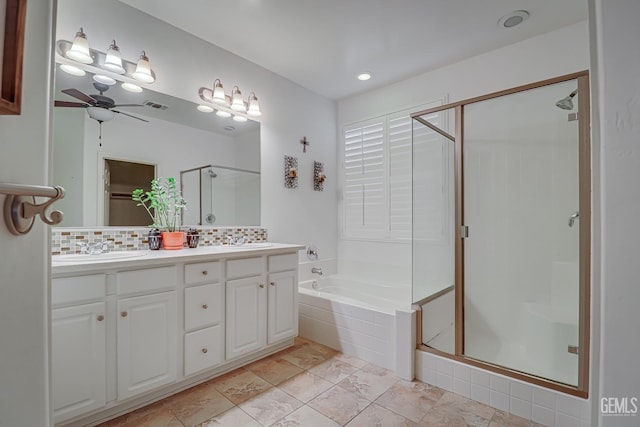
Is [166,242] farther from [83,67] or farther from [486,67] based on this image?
[486,67]

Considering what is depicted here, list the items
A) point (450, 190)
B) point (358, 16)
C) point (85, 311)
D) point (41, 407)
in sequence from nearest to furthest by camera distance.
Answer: point (41, 407), point (85, 311), point (358, 16), point (450, 190)

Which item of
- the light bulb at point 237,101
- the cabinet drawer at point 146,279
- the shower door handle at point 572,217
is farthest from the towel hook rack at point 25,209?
the shower door handle at point 572,217

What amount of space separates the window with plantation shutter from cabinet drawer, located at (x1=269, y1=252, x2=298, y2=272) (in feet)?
3.96

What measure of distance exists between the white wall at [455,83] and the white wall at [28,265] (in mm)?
2915

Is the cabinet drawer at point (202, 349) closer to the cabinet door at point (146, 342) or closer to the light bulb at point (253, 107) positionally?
the cabinet door at point (146, 342)

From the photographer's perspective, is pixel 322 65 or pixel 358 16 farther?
pixel 322 65

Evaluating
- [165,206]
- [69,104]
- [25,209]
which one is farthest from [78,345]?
[69,104]

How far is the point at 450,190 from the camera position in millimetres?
2314

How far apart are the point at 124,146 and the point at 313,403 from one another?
217 centimetres

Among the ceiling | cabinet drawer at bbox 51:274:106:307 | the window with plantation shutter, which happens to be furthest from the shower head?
cabinet drawer at bbox 51:274:106:307

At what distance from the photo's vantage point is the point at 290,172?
3156 millimetres

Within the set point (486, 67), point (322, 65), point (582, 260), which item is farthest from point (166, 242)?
point (486, 67)

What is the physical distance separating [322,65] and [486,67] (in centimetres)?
151

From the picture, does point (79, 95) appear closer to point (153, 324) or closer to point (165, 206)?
point (165, 206)
